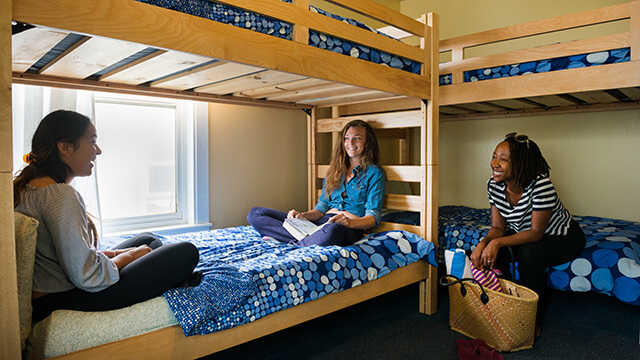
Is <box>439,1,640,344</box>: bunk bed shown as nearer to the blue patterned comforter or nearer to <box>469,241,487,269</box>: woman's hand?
<box>469,241,487,269</box>: woman's hand

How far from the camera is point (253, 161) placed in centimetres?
323

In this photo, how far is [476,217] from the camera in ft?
10.9

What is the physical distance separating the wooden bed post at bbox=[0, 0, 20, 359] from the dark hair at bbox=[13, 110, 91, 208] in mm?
301

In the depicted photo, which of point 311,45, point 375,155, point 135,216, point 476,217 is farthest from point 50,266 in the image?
point 476,217

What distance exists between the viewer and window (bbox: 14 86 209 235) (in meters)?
2.59

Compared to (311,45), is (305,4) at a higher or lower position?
higher

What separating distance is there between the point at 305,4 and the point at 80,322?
1417 millimetres

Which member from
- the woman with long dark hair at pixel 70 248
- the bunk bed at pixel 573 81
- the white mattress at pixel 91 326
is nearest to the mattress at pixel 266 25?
the woman with long dark hair at pixel 70 248

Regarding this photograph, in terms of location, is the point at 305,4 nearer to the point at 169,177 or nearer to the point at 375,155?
the point at 375,155

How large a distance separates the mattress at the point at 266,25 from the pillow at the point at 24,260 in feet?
2.44

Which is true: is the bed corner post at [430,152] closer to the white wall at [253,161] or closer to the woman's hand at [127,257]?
the white wall at [253,161]

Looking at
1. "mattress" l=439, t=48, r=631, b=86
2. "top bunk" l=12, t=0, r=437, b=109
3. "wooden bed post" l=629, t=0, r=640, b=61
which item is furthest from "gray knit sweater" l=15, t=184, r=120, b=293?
"wooden bed post" l=629, t=0, r=640, b=61

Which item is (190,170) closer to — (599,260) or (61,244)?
(61,244)

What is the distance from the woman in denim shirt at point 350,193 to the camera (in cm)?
251
